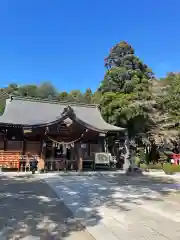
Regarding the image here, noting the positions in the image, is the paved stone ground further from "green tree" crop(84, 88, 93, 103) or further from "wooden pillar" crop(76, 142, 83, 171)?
"green tree" crop(84, 88, 93, 103)

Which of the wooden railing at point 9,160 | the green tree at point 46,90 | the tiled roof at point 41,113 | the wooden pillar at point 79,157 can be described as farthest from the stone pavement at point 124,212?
the green tree at point 46,90

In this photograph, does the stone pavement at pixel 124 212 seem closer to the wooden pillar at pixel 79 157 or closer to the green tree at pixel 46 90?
the wooden pillar at pixel 79 157

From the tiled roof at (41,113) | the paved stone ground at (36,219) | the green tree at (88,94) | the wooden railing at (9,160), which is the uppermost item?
the green tree at (88,94)

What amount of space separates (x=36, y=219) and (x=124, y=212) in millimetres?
2158

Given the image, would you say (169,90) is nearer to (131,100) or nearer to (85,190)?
(131,100)

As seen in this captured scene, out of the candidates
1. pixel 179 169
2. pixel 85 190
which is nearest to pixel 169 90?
pixel 179 169

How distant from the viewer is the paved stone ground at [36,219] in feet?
13.0

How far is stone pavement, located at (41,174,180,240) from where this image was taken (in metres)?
4.11

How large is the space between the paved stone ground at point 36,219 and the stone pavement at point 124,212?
271mm

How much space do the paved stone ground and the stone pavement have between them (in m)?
0.27

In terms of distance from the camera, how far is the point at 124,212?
5.46 m

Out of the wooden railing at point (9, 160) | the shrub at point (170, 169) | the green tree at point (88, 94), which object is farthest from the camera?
the green tree at point (88, 94)

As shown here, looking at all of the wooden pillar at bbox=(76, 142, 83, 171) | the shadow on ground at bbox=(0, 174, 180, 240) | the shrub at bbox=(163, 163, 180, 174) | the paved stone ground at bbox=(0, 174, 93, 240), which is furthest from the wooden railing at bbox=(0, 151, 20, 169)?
the shrub at bbox=(163, 163, 180, 174)

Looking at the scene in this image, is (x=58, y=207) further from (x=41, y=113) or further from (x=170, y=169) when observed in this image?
(x=41, y=113)
